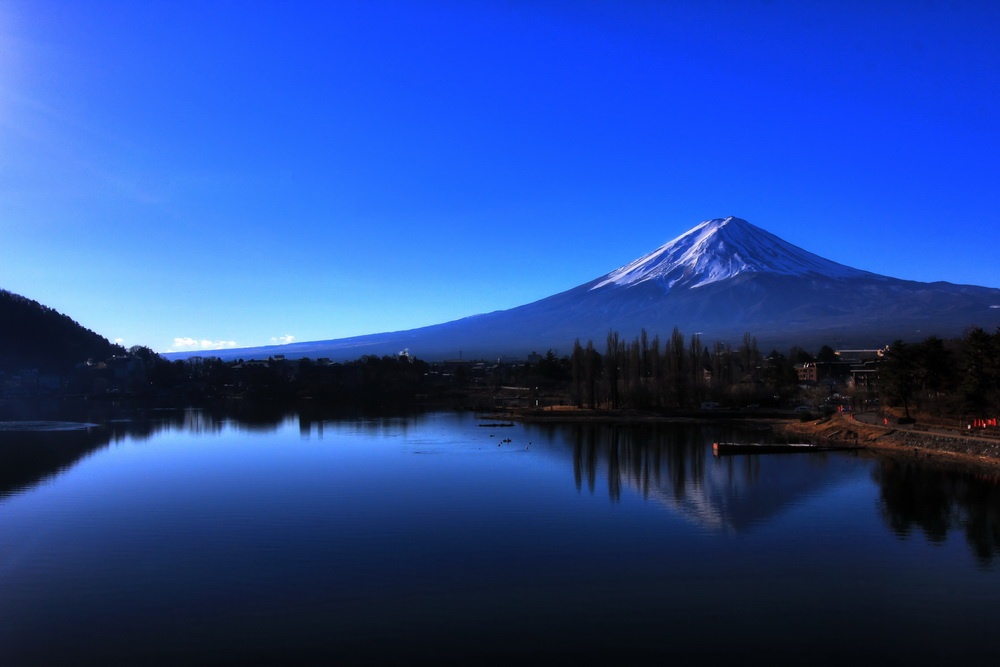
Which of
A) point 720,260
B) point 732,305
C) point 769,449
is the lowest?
point 769,449

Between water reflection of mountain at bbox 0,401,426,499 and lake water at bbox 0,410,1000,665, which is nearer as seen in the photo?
lake water at bbox 0,410,1000,665

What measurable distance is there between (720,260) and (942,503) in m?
91.8

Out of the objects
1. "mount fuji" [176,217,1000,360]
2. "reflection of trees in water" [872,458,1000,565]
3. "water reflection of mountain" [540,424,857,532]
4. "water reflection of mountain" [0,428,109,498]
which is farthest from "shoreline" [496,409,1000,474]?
"mount fuji" [176,217,1000,360]

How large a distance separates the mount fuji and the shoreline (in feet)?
132

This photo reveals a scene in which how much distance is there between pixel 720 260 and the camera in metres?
101

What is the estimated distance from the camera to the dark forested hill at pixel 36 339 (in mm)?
57781

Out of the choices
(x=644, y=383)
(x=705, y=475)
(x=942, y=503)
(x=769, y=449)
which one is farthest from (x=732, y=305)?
(x=942, y=503)

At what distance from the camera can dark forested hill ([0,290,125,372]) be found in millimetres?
57781

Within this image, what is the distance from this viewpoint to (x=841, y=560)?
8.77 m

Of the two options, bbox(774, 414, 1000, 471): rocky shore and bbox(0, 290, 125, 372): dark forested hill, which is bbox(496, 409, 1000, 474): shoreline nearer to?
bbox(774, 414, 1000, 471): rocky shore

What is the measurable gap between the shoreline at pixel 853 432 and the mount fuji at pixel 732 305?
40205mm

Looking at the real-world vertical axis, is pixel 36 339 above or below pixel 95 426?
above

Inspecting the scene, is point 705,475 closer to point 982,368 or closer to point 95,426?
point 982,368

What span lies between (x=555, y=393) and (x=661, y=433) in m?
19.5
